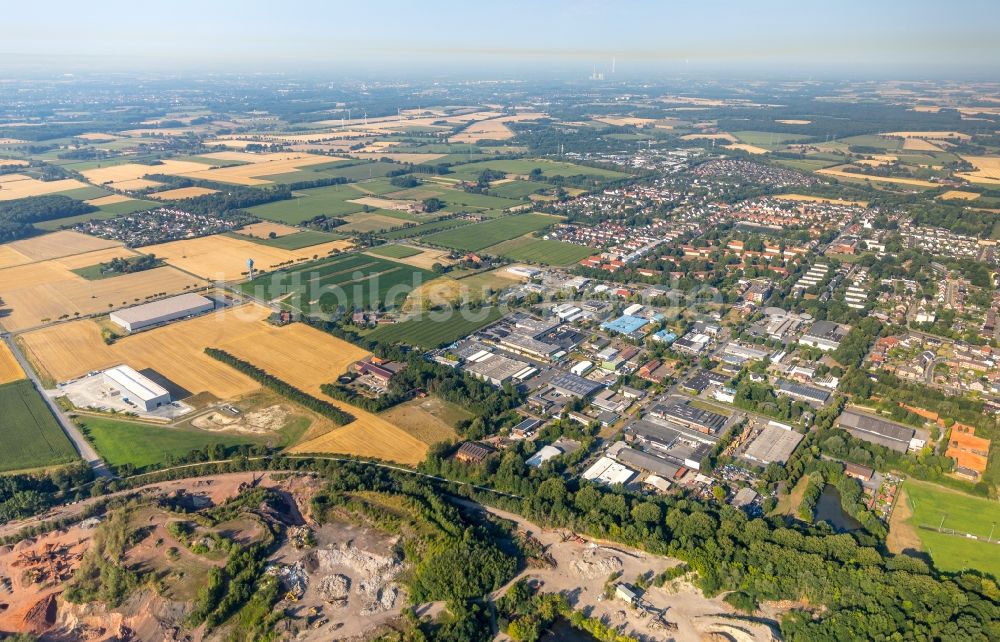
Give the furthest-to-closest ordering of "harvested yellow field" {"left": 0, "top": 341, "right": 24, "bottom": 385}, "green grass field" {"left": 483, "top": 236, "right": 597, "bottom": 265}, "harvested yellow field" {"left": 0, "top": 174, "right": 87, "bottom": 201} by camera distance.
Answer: "harvested yellow field" {"left": 0, "top": 174, "right": 87, "bottom": 201}, "green grass field" {"left": 483, "top": 236, "right": 597, "bottom": 265}, "harvested yellow field" {"left": 0, "top": 341, "right": 24, "bottom": 385}

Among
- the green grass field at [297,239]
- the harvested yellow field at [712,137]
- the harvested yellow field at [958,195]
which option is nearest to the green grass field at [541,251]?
the green grass field at [297,239]

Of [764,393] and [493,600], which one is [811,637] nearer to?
[493,600]

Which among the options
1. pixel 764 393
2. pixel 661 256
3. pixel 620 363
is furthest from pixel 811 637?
pixel 661 256

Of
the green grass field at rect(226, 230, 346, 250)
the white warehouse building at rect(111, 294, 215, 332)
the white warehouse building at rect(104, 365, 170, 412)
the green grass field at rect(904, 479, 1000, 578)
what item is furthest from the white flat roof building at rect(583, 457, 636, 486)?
the green grass field at rect(226, 230, 346, 250)

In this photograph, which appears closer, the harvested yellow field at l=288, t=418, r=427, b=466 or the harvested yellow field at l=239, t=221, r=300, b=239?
the harvested yellow field at l=288, t=418, r=427, b=466

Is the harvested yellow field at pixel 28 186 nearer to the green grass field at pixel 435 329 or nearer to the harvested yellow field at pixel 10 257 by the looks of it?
the harvested yellow field at pixel 10 257

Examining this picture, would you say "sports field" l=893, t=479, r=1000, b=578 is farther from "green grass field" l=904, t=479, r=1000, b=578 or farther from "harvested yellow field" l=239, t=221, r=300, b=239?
"harvested yellow field" l=239, t=221, r=300, b=239

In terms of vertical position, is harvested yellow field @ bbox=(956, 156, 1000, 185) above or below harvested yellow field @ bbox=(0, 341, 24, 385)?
above
